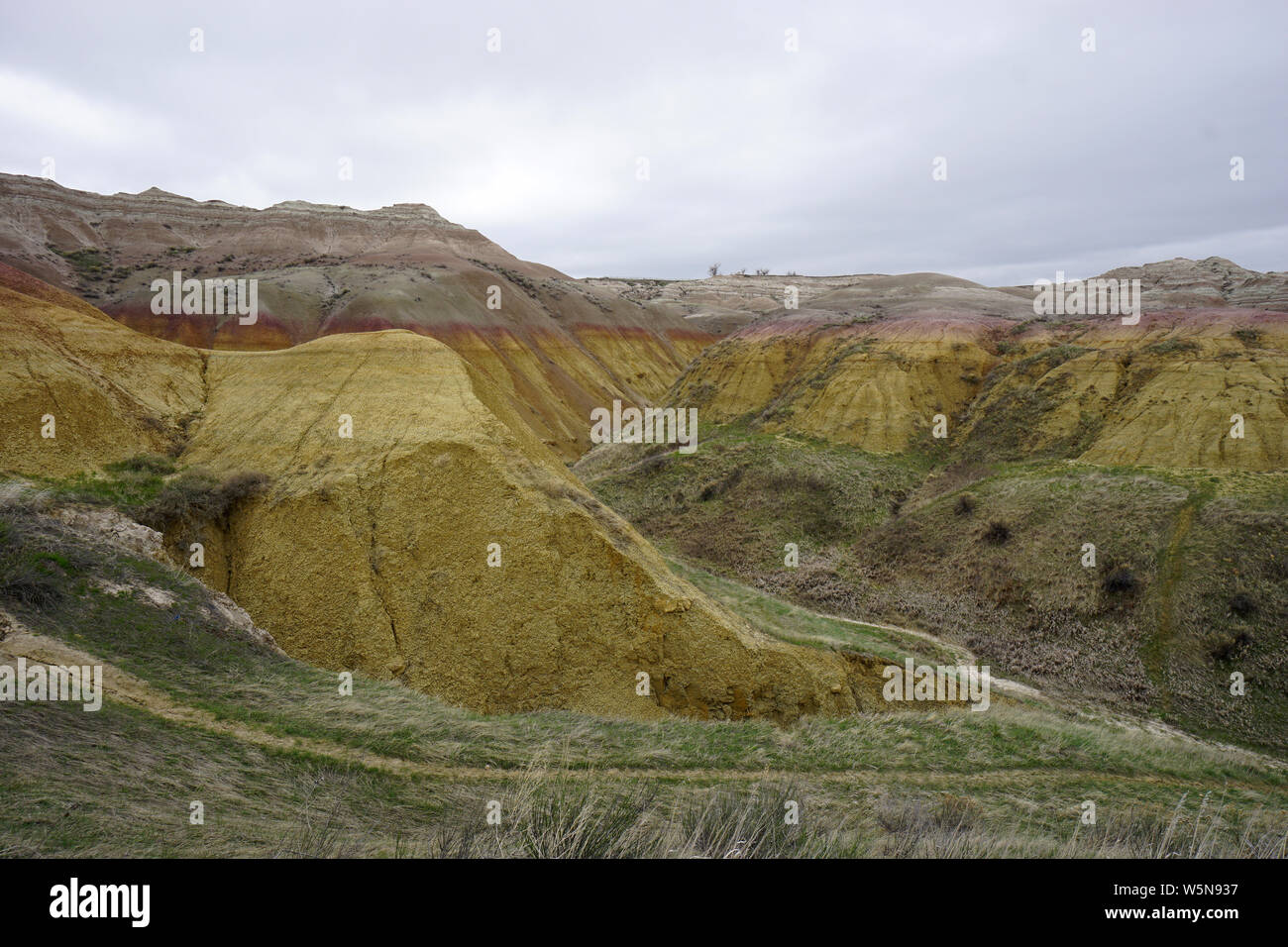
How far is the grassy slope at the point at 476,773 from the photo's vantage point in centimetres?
562

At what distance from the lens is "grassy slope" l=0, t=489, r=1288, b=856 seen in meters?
5.62

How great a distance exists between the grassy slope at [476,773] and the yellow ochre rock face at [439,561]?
1913 millimetres

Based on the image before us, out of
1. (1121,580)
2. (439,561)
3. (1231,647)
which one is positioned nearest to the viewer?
(439,561)

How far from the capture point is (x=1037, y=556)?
23.4m

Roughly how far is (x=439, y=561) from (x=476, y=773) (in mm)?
6365

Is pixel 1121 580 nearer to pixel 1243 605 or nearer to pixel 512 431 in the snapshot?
pixel 1243 605

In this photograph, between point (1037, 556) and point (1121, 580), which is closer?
point (1121, 580)

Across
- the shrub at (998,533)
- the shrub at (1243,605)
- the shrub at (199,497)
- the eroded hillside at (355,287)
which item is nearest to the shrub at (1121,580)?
the shrub at (1243,605)

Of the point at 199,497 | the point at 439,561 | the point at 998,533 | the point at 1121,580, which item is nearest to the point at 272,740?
the point at 439,561

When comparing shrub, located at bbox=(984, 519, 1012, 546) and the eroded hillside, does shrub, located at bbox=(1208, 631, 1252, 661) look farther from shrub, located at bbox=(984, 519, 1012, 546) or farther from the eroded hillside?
the eroded hillside

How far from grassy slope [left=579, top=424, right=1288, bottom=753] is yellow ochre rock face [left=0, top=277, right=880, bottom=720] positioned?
8.52m

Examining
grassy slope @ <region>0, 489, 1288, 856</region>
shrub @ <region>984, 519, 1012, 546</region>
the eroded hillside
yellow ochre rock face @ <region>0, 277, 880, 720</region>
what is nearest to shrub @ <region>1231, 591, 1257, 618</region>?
grassy slope @ <region>0, 489, 1288, 856</region>

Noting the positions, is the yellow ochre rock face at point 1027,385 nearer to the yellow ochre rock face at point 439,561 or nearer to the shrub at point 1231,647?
the shrub at point 1231,647

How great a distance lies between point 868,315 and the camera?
48.5 metres
